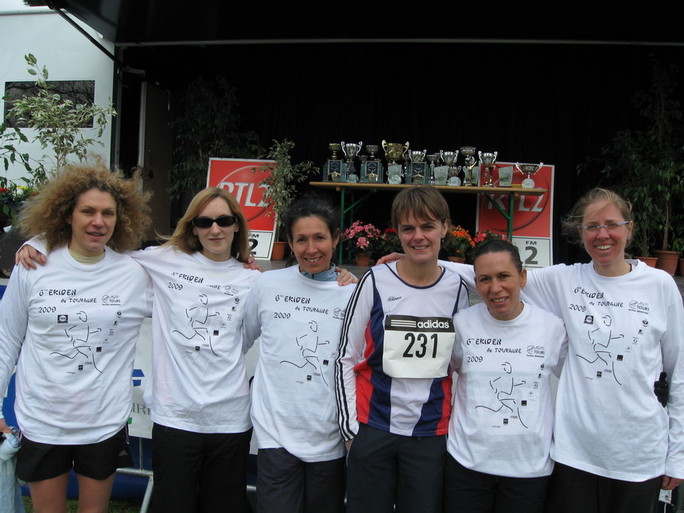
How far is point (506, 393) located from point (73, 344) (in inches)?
58.5

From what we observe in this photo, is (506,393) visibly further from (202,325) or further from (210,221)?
(210,221)

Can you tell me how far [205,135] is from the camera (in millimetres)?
7324

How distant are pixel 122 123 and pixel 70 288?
5767mm

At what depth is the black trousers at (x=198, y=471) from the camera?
1.85 m

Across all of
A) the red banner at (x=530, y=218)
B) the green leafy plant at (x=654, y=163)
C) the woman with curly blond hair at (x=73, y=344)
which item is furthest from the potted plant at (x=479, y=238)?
the woman with curly blond hair at (x=73, y=344)

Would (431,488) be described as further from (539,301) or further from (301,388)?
(539,301)

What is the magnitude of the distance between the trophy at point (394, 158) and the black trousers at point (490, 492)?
5.05m

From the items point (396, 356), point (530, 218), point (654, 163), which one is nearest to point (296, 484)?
point (396, 356)

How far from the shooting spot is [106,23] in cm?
619

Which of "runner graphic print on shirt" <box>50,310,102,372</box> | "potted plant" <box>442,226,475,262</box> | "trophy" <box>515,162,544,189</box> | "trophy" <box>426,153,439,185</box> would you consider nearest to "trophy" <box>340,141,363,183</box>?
"trophy" <box>426,153,439,185</box>

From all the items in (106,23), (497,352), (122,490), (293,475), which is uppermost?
(106,23)

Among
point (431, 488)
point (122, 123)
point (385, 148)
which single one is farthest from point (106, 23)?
point (431, 488)

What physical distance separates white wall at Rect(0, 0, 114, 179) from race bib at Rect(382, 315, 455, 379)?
6.20 m

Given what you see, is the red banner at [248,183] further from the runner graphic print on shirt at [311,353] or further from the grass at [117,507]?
the runner graphic print on shirt at [311,353]
